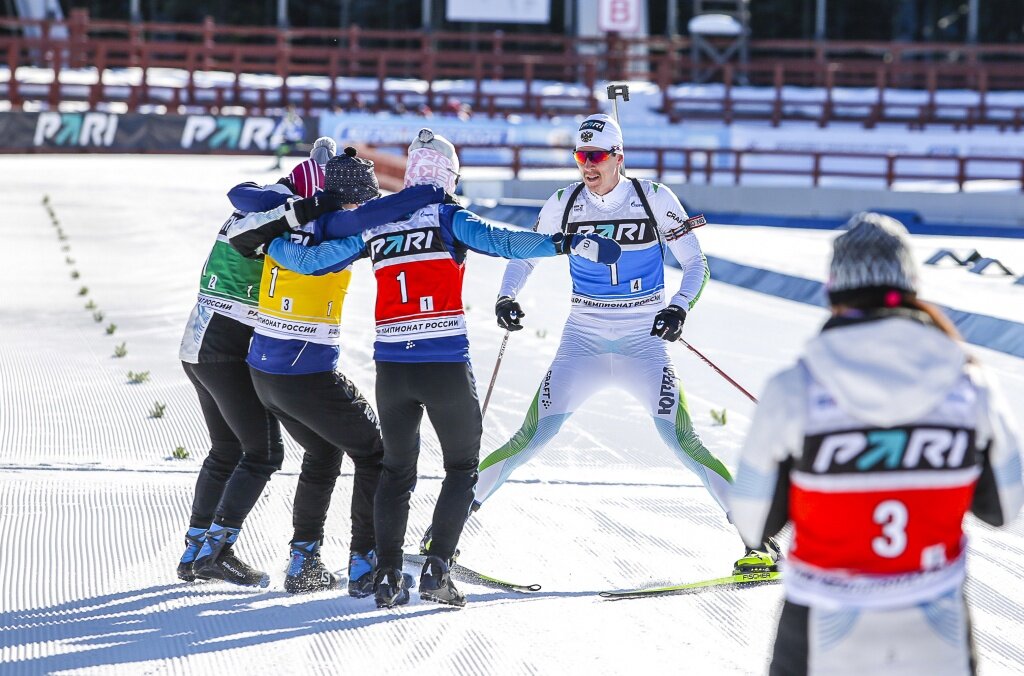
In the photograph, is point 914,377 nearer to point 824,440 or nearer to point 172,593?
point 824,440

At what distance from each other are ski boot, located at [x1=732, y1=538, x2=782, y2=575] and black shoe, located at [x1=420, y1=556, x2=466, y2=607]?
1203 millimetres

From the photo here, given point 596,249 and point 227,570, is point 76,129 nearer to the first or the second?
point 227,570

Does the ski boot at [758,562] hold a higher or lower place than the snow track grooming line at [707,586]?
higher

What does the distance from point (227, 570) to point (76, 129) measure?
84.6ft

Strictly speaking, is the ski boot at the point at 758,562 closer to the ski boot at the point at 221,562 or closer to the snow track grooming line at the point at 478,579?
the snow track grooming line at the point at 478,579

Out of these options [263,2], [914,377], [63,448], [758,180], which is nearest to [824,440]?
[914,377]

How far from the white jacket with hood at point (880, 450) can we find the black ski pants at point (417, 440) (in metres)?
2.43

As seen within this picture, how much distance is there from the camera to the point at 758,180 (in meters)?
30.7

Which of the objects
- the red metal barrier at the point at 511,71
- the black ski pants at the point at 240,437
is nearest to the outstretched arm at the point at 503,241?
the black ski pants at the point at 240,437

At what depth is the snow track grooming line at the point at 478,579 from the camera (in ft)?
18.8

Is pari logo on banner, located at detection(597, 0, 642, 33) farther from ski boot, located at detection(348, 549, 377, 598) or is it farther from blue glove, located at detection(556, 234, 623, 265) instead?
blue glove, located at detection(556, 234, 623, 265)

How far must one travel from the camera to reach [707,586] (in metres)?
5.77

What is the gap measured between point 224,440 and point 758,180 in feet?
85.1

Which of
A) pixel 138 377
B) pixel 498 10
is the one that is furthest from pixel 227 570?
pixel 498 10
